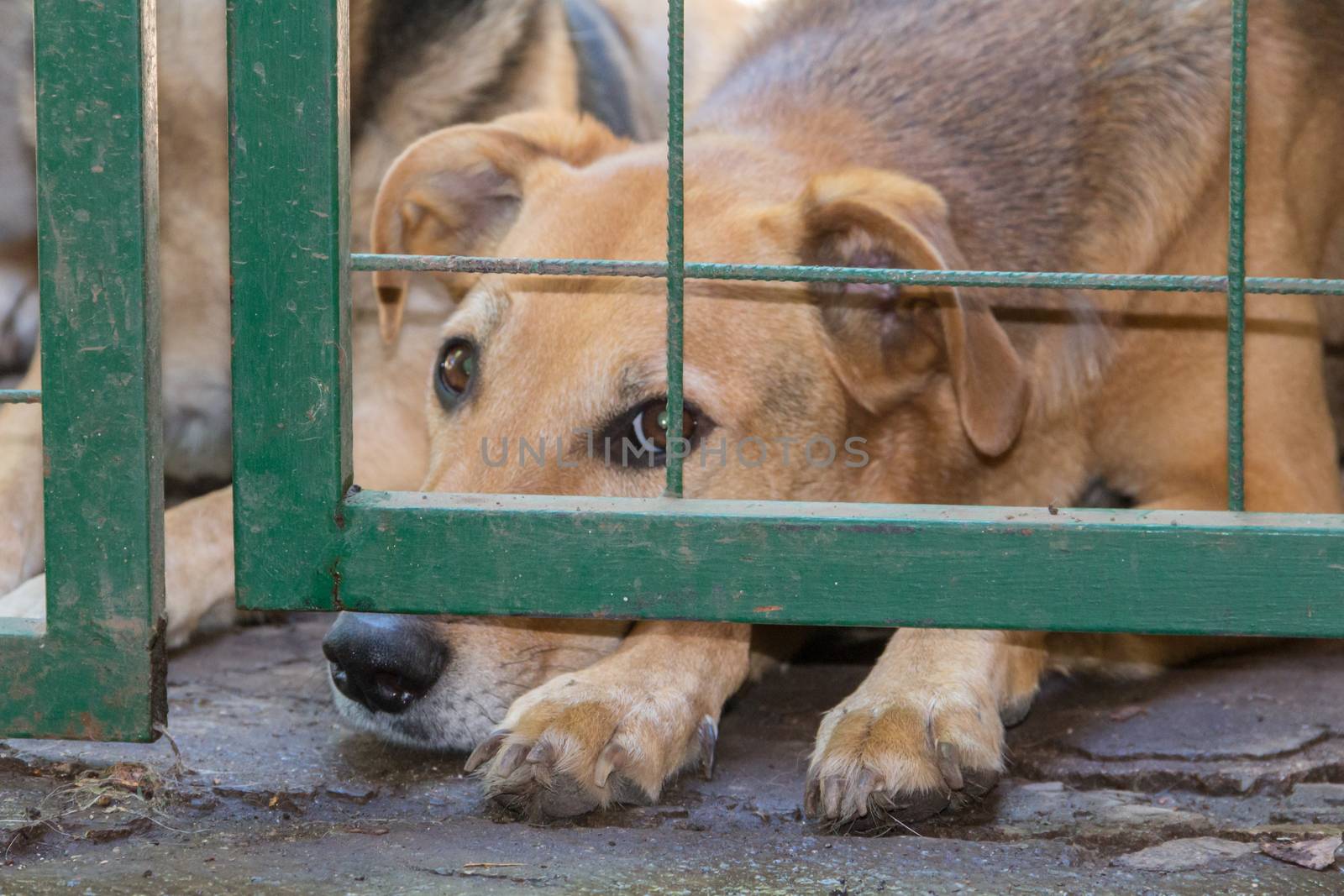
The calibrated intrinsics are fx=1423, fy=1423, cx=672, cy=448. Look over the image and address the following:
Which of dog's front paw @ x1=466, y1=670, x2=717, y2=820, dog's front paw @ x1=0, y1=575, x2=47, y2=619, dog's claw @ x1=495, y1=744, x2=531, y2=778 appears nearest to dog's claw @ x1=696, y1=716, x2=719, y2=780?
dog's front paw @ x1=466, y1=670, x2=717, y2=820

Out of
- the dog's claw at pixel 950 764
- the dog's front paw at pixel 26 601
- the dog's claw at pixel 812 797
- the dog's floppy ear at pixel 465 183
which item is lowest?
the dog's claw at pixel 812 797

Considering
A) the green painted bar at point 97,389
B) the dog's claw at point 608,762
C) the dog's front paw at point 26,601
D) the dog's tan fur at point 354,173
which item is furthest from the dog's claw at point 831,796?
the dog's tan fur at point 354,173

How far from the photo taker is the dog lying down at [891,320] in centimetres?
214

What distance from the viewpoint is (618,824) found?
1827 millimetres

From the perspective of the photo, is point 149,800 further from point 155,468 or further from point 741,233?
point 741,233

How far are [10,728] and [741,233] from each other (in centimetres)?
145

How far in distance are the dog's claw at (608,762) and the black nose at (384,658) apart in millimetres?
336

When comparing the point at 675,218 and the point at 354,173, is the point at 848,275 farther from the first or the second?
the point at 354,173

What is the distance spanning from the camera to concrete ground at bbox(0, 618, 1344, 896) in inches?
64.2

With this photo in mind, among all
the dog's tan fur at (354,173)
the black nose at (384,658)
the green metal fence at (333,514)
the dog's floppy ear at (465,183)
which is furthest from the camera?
the dog's tan fur at (354,173)

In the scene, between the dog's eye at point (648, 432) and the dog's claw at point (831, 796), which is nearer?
the dog's claw at point (831, 796)

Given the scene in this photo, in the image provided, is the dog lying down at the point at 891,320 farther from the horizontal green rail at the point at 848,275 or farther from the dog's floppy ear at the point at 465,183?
the horizontal green rail at the point at 848,275

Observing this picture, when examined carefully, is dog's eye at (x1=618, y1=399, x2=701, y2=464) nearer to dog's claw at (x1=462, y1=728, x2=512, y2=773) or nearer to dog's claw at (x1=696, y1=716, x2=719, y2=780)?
dog's claw at (x1=696, y1=716, x2=719, y2=780)

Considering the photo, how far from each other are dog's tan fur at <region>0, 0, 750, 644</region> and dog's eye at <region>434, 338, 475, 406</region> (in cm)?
69
